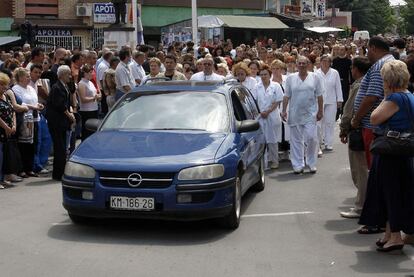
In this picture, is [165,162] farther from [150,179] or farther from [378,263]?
[378,263]

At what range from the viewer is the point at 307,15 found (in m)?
64.2

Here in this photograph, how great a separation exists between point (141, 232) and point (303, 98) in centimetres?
487

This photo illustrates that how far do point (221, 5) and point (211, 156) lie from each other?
46501 mm

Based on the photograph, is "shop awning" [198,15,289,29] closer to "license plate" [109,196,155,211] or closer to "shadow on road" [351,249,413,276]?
"license plate" [109,196,155,211]

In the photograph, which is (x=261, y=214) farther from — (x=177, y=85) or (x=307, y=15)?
(x=307, y=15)

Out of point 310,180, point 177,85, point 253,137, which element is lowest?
point 310,180

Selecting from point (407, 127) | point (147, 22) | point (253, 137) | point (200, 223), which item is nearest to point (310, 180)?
point (253, 137)

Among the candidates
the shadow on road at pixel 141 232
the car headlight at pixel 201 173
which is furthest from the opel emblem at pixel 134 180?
the shadow on road at pixel 141 232

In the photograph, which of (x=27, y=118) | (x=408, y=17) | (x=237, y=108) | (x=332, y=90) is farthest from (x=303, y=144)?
(x=408, y=17)

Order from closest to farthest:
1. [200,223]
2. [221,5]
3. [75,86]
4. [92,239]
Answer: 1. [92,239]
2. [200,223]
3. [75,86]
4. [221,5]

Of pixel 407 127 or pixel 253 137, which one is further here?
pixel 253 137

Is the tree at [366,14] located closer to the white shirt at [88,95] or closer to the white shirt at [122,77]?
the white shirt at [122,77]

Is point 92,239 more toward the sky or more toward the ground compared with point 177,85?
more toward the ground

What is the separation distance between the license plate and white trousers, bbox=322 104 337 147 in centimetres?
756
